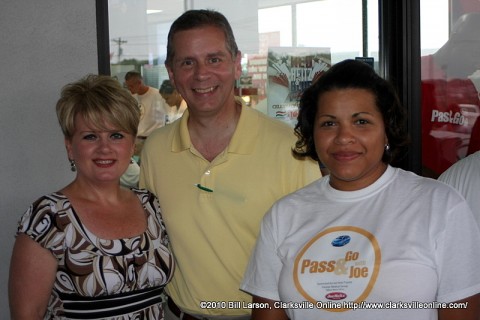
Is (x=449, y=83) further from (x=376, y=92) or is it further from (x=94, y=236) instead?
(x=94, y=236)

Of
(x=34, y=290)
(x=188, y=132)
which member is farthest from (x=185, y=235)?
(x=34, y=290)

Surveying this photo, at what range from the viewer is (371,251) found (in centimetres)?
217

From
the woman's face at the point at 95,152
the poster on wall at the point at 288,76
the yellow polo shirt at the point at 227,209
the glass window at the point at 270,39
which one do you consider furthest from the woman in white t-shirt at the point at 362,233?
the poster on wall at the point at 288,76

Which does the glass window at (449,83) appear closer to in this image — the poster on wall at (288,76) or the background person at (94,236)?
the poster on wall at (288,76)

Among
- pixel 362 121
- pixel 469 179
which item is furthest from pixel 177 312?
pixel 469 179

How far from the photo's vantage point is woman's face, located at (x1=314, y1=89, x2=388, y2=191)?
231cm

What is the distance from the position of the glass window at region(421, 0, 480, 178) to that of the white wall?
8.91 feet

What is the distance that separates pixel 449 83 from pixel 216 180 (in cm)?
299

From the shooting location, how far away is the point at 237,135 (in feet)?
9.34

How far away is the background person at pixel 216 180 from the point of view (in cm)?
279

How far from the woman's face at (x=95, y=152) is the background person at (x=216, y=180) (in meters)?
0.32

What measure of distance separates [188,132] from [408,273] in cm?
126

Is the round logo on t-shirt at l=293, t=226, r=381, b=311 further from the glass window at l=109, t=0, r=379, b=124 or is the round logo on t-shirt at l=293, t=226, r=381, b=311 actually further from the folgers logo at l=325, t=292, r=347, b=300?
the glass window at l=109, t=0, r=379, b=124

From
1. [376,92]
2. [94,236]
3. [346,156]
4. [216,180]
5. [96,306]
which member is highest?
[376,92]
